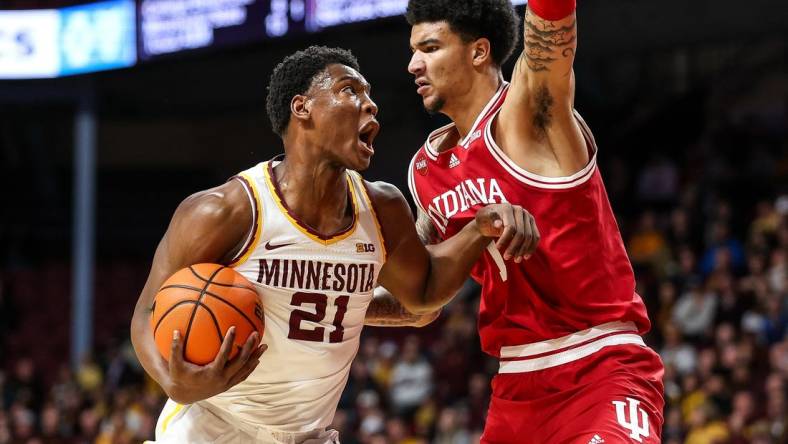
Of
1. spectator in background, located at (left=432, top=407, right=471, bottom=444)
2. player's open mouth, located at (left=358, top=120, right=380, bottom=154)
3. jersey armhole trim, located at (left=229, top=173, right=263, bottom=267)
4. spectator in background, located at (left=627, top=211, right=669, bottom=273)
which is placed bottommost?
spectator in background, located at (left=432, top=407, right=471, bottom=444)

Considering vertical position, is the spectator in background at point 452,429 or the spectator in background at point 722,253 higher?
the spectator in background at point 722,253

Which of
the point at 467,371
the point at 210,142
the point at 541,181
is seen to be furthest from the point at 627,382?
the point at 210,142

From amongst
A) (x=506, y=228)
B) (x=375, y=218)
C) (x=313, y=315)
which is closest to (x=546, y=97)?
(x=506, y=228)

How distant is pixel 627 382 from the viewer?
4.09 meters

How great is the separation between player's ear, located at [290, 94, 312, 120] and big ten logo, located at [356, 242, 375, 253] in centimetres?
50

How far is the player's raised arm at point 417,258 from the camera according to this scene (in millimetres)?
4273

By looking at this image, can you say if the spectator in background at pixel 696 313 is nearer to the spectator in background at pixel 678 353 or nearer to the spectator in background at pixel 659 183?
the spectator in background at pixel 678 353

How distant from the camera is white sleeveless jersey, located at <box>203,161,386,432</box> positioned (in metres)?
4.02

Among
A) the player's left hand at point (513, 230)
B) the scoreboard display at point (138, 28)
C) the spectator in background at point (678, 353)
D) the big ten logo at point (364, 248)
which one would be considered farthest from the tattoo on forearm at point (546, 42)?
the scoreboard display at point (138, 28)

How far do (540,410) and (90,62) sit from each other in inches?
447

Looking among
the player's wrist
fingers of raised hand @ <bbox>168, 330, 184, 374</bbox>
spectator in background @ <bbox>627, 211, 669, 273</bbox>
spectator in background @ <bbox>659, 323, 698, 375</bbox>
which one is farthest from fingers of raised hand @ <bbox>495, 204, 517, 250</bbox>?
spectator in background @ <bbox>627, 211, 669, 273</bbox>

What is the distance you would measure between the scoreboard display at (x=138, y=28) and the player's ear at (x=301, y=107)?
822cm

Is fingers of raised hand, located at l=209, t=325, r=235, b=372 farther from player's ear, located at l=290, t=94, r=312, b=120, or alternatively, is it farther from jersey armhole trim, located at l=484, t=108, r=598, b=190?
jersey armhole trim, located at l=484, t=108, r=598, b=190

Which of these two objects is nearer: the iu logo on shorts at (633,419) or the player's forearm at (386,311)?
the iu logo on shorts at (633,419)
